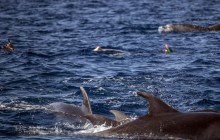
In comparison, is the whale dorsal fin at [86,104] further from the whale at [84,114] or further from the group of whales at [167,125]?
the group of whales at [167,125]

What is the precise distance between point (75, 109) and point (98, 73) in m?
6.57

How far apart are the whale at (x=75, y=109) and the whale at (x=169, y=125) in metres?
3.09

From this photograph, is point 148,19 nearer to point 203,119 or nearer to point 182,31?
point 182,31

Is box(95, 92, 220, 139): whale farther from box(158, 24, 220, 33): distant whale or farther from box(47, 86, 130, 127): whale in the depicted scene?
box(158, 24, 220, 33): distant whale

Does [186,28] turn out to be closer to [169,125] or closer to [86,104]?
[86,104]

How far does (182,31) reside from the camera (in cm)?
3638

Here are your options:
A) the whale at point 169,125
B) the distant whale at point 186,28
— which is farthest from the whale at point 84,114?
the distant whale at point 186,28

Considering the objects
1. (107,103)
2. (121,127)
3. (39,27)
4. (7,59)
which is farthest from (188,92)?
(39,27)

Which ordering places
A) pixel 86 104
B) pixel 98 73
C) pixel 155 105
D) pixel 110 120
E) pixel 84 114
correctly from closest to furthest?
pixel 155 105, pixel 110 120, pixel 84 114, pixel 86 104, pixel 98 73

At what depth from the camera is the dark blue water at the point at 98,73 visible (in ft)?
54.6

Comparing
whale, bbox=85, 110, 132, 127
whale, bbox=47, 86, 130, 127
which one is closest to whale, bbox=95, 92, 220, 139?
whale, bbox=85, 110, 132, 127

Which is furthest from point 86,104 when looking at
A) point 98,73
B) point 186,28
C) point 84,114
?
point 186,28

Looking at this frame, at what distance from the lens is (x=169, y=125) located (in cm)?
1227

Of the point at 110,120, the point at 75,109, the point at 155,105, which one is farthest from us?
the point at 75,109
